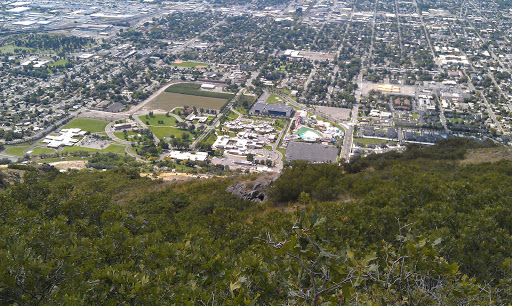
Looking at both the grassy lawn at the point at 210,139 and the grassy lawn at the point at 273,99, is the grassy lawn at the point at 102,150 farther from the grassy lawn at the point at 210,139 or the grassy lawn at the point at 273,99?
the grassy lawn at the point at 273,99

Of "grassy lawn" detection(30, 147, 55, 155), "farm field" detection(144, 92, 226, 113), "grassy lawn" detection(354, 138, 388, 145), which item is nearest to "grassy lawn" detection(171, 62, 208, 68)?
"farm field" detection(144, 92, 226, 113)

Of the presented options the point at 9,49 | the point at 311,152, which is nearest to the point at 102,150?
the point at 311,152

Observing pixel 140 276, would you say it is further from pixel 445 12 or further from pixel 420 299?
pixel 445 12

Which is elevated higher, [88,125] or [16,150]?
[88,125]

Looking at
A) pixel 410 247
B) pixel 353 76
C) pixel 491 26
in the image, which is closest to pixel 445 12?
pixel 491 26

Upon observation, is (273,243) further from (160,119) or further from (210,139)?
(160,119)

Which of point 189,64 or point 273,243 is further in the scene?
point 189,64
